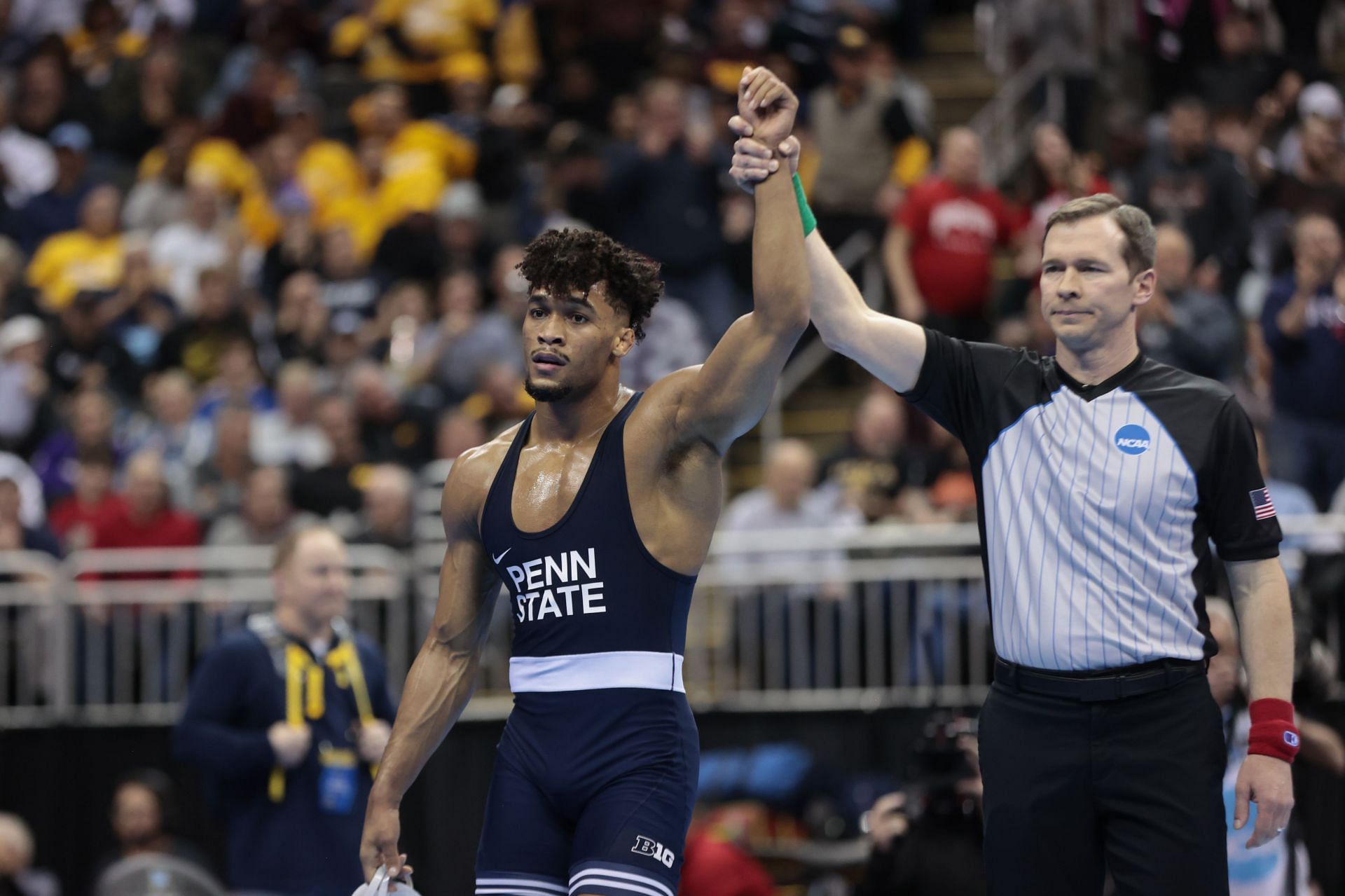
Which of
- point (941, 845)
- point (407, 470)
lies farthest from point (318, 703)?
point (407, 470)

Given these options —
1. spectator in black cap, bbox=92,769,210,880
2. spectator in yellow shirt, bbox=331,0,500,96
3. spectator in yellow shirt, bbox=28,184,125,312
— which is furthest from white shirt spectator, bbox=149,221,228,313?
spectator in black cap, bbox=92,769,210,880

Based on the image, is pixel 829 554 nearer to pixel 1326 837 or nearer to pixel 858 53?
pixel 1326 837

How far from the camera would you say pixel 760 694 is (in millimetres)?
10570

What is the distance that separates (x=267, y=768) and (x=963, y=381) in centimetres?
345

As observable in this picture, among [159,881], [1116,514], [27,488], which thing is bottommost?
[159,881]

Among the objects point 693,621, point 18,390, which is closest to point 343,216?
point 18,390

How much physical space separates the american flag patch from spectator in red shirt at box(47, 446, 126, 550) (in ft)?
28.3

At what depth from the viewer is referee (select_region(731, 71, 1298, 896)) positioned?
4.86 m

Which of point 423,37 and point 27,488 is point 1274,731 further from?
point 423,37

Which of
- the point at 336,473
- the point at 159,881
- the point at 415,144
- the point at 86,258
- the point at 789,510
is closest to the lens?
the point at 159,881

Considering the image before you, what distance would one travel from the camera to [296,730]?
732 cm

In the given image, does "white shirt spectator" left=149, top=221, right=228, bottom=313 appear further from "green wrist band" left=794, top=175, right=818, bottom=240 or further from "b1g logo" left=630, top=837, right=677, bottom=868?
"b1g logo" left=630, top=837, right=677, bottom=868

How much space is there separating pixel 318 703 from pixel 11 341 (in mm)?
7460

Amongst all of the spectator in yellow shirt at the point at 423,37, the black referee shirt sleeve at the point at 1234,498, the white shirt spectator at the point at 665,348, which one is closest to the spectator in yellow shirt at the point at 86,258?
the spectator in yellow shirt at the point at 423,37
